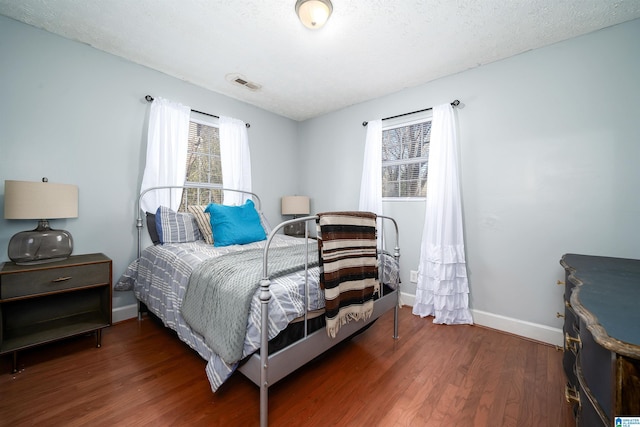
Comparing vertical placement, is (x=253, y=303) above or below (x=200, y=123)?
below

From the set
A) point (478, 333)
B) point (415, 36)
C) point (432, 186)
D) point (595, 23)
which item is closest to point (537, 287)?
point (478, 333)

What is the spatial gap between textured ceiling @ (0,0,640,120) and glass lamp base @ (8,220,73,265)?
4.93ft

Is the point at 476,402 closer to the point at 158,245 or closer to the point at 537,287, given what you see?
the point at 537,287

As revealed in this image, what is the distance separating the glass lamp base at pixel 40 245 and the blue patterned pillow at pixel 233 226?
1036 mm

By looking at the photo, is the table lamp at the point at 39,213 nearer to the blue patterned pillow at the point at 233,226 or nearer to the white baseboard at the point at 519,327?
the blue patterned pillow at the point at 233,226

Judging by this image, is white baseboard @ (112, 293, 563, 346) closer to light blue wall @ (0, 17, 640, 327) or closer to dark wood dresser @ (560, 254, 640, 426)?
light blue wall @ (0, 17, 640, 327)

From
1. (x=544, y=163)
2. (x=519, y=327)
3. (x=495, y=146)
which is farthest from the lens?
(x=495, y=146)

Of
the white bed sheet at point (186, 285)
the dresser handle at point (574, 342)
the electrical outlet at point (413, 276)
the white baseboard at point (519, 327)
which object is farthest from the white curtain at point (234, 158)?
the dresser handle at point (574, 342)

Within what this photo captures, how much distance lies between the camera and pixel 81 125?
7.04ft

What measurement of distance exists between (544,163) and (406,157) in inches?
47.6

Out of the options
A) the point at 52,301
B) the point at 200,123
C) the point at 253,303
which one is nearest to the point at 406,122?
the point at 200,123

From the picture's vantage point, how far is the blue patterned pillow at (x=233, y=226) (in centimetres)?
231

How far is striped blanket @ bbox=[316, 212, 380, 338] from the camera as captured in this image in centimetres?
140

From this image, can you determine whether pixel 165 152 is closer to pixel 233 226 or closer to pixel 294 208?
pixel 233 226
